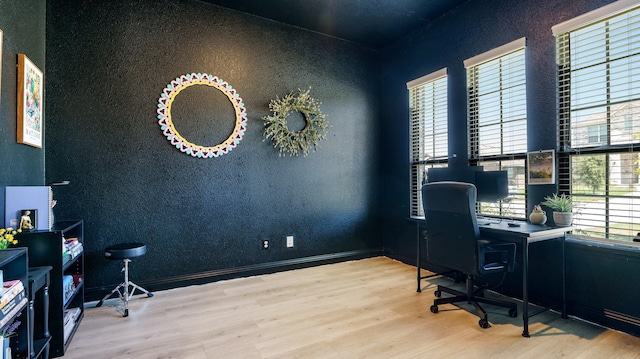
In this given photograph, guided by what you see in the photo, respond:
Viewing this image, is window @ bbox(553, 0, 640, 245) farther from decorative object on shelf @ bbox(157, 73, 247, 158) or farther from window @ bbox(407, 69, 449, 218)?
decorative object on shelf @ bbox(157, 73, 247, 158)

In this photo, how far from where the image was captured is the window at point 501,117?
2.97 m

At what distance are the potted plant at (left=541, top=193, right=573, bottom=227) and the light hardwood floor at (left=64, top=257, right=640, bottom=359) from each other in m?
0.78

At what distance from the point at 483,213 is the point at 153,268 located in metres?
3.41

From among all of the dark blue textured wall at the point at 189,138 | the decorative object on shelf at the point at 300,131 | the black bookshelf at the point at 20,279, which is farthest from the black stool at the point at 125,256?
the decorative object on shelf at the point at 300,131

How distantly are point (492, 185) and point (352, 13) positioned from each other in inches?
93.6

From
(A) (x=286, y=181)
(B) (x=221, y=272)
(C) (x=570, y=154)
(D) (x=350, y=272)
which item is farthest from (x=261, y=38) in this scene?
(C) (x=570, y=154)

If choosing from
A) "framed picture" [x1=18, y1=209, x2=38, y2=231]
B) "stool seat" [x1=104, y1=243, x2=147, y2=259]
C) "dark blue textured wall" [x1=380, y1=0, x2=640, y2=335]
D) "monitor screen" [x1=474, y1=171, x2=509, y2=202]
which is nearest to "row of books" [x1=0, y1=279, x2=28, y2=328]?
"framed picture" [x1=18, y1=209, x2=38, y2=231]

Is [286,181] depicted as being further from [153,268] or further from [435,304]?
[435,304]

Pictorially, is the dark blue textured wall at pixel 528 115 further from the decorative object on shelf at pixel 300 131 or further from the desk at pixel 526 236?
the decorative object on shelf at pixel 300 131

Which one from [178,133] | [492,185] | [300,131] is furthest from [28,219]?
[492,185]

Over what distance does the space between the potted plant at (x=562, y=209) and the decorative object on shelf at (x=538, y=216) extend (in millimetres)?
68

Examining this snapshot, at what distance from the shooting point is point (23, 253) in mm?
1555

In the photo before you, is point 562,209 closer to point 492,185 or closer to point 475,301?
point 492,185

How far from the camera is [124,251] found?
2.67 m
